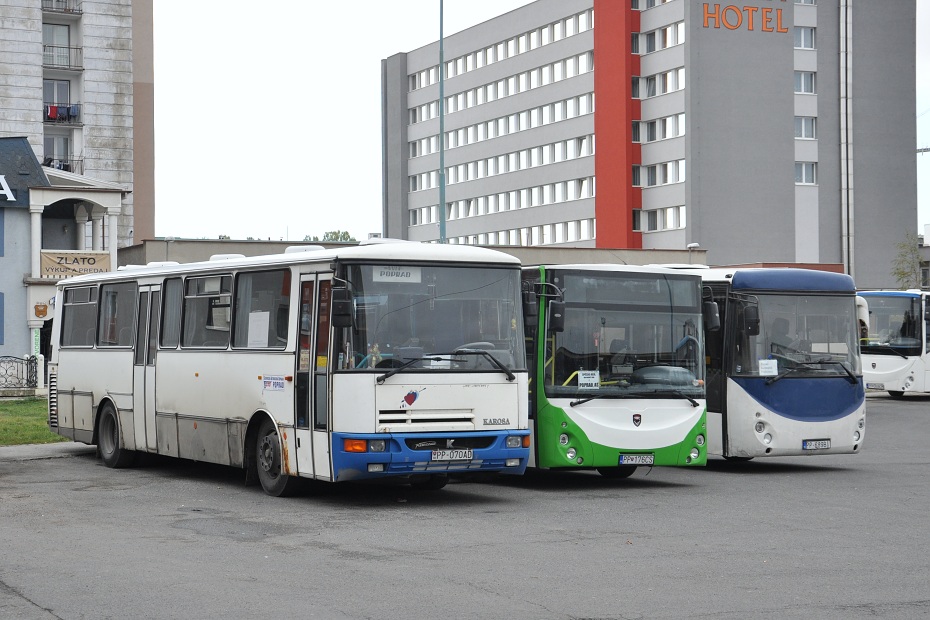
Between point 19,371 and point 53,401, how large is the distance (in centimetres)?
1972

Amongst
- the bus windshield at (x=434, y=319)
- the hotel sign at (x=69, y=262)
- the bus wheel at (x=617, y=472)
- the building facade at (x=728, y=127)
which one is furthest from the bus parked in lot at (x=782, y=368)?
the building facade at (x=728, y=127)

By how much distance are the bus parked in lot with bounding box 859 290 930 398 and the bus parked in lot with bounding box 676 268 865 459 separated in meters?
21.5

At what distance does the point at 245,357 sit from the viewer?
16.4m

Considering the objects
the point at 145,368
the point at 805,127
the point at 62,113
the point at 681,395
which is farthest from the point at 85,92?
the point at 681,395

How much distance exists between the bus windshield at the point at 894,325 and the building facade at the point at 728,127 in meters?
39.3

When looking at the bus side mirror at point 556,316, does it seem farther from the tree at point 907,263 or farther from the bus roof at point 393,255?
the tree at point 907,263

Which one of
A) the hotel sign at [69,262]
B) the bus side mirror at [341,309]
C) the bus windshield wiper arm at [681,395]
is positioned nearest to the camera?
the bus side mirror at [341,309]

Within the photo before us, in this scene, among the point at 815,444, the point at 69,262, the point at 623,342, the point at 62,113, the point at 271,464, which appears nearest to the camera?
the point at 271,464

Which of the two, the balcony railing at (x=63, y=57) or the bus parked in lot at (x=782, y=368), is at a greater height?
the balcony railing at (x=63, y=57)

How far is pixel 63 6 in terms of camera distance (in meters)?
70.6

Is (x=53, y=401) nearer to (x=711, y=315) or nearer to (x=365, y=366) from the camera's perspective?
(x=365, y=366)

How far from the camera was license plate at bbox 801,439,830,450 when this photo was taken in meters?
19.1

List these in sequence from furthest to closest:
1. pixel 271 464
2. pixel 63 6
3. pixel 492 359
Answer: pixel 63 6, pixel 271 464, pixel 492 359

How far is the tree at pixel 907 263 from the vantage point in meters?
79.2
